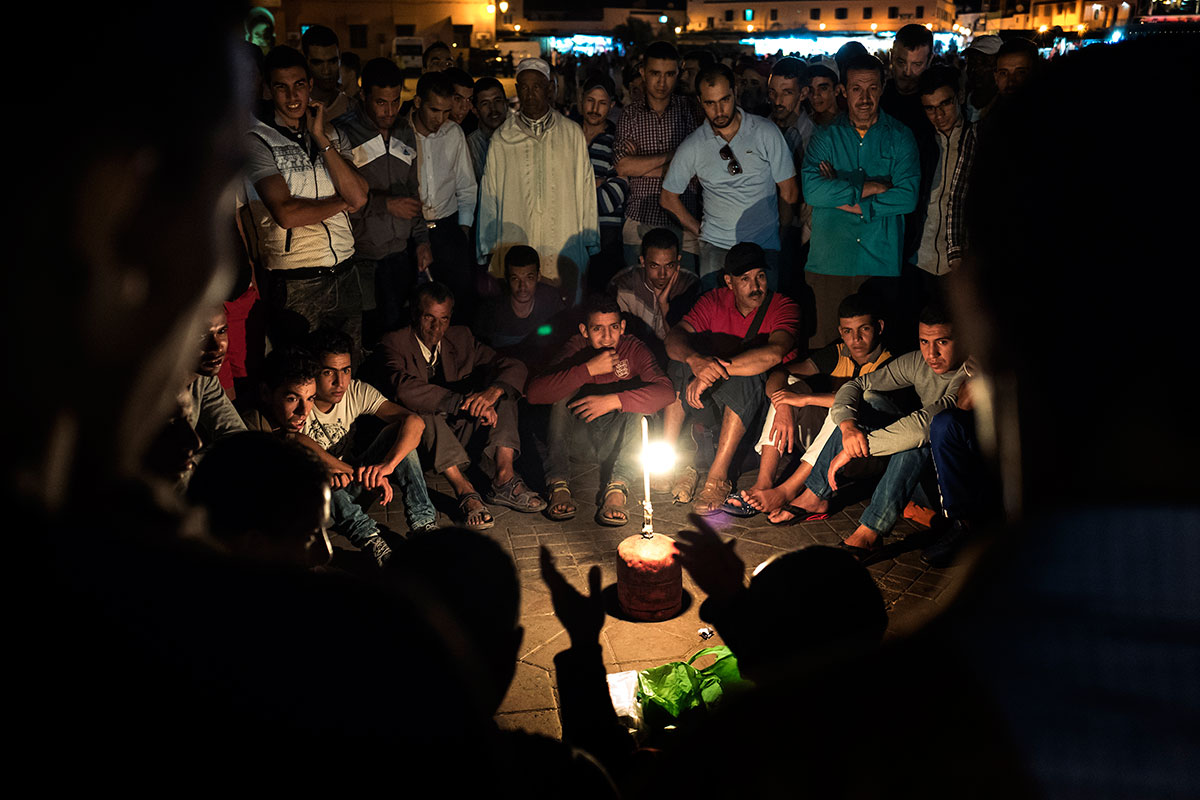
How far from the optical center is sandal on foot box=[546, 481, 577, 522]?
6016 mm

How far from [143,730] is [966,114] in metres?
7.44

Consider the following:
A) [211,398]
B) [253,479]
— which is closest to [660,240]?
[211,398]

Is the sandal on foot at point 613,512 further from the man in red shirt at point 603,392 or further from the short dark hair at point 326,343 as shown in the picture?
the short dark hair at point 326,343

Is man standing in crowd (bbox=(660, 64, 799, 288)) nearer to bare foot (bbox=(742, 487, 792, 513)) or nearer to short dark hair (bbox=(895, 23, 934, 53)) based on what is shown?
short dark hair (bbox=(895, 23, 934, 53))

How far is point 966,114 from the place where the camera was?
696cm

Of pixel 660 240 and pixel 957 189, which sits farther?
pixel 660 240

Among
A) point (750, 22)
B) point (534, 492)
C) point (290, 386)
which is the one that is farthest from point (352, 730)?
point (750, 22)

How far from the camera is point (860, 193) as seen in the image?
655 cm

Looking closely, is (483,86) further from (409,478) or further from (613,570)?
(613,570)

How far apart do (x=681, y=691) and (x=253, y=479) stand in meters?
1.94

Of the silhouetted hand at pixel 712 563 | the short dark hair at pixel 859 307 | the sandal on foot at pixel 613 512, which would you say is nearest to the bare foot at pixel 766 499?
the sandal on foot at pixel 613 512

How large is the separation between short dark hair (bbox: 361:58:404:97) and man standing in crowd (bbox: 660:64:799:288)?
7.35 feet

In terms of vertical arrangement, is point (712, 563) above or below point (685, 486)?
above

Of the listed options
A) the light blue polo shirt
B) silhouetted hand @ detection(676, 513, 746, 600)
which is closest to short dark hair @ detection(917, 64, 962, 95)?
the light blue polo shirt
